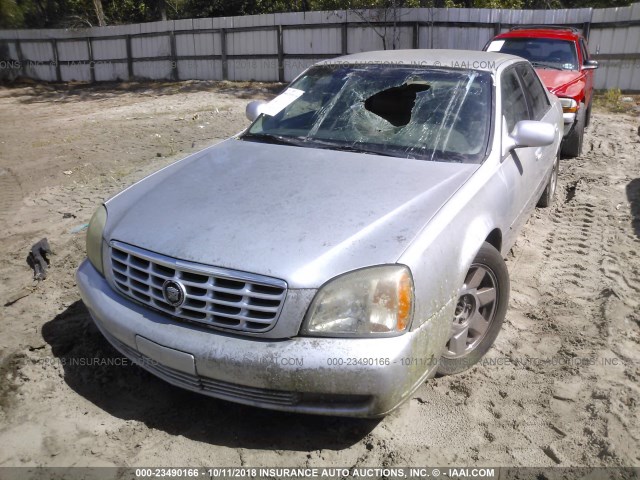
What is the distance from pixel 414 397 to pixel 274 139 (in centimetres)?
189

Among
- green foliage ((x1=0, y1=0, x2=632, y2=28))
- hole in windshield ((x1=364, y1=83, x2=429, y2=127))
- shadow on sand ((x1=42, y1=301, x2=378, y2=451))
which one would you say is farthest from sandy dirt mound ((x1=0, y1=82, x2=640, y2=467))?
green foliage ((x1=0, y1=0, x2=632, y2=28))

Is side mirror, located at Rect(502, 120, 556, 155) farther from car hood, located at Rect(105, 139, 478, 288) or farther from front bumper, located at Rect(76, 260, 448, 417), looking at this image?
front bumper, located at Rect(76, 260, 448, 417)

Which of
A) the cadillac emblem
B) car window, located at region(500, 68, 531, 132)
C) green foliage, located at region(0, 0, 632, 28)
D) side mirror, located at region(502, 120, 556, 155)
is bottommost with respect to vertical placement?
the cadillac emblem

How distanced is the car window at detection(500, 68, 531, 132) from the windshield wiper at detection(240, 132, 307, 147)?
1.33 m

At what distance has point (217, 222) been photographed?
2.78 m

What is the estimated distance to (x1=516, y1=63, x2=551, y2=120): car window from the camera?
4684 mm

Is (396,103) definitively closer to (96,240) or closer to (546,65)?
→ (96,240)

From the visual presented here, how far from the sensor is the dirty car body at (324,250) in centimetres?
243

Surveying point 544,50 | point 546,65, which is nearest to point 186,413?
point 546,65

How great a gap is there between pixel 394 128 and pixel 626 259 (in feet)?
7.71

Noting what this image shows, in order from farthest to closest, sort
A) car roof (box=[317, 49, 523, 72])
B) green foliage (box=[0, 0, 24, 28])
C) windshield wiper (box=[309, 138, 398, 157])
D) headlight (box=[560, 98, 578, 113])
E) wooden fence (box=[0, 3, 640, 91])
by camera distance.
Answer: green foliage (box=[0, 0, 24, 28]), wooden fence (box=[0, 3, 640, 91]), headlight (box=[560, 98, 578, 113]), car roof (box=[317, 49, 523, 72]), windshield wiper (box=[309, 138, 398, 157])

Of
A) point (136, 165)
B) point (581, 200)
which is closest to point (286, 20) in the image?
point (136, 165)

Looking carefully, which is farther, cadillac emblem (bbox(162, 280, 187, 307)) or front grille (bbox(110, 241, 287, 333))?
cadillac emblem (bbox(162, 280, 187, 307))

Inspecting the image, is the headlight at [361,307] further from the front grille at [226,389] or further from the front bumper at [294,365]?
the front grille at [226,389]
